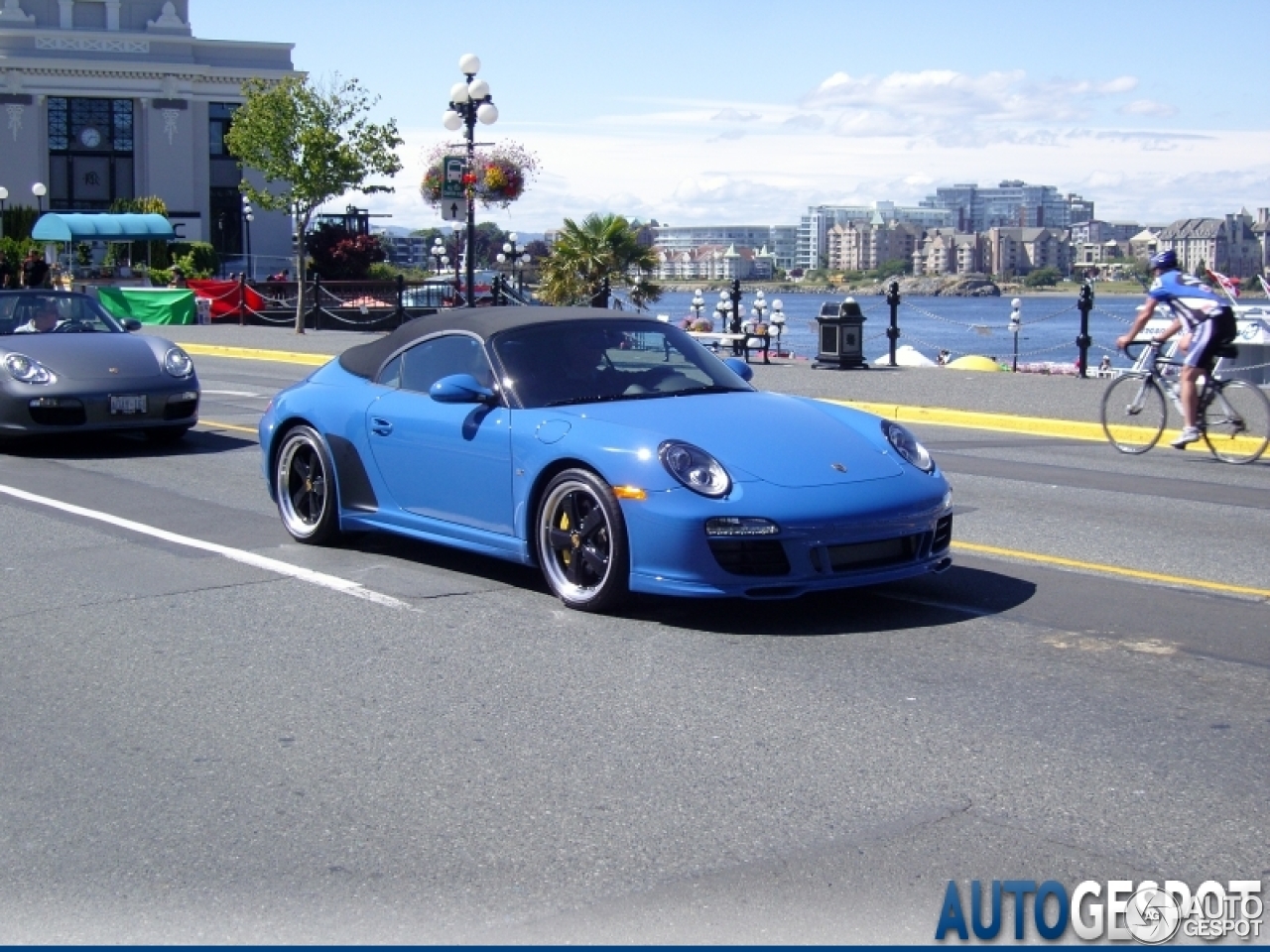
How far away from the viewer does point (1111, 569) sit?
8.26 meters

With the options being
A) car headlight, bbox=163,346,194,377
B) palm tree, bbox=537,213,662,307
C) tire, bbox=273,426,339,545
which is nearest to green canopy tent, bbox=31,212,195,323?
palm tree, bbox=537,213,662,307

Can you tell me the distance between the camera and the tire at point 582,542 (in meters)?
6.95

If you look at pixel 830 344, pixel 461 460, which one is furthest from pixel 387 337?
pixel 830 344

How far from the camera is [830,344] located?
2253cm

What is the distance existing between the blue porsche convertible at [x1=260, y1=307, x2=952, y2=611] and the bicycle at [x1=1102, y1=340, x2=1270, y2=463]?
6.23 metres

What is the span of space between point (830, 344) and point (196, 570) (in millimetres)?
15250

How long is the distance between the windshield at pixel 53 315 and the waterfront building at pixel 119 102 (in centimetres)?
5254

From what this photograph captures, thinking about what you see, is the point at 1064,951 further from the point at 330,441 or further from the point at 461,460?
the point at 330,441

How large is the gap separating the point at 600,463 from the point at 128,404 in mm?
7323

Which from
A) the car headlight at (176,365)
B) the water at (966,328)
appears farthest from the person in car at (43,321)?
the water at (966,328)

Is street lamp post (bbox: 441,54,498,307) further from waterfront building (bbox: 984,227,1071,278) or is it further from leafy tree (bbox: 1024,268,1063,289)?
waterfront building (bbox: 984,227,1071,278)

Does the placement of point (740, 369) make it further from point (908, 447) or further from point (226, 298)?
point (226, 298)

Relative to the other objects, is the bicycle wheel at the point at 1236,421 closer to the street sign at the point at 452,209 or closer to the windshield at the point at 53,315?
the windshield at the point at 53,315

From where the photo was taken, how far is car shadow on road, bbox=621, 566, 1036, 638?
6.97 metres
